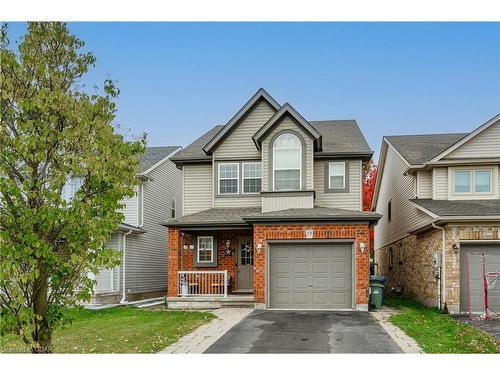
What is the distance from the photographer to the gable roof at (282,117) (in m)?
16.2

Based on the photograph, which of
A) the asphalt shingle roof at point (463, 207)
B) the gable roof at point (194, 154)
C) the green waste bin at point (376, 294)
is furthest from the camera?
→ the gable roof at point (194, 154)

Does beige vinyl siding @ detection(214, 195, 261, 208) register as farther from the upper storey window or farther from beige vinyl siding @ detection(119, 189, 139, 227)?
beige vinyl siding @ detection(119, 189, 139, 227)

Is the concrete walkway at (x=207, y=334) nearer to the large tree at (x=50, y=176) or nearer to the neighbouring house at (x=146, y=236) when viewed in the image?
the large tree at (x=50, y=176)

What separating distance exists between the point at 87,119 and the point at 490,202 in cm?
1282

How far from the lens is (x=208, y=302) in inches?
628

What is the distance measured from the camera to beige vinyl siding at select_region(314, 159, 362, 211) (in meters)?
17.0

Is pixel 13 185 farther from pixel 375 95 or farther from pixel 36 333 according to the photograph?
pixel 375 95

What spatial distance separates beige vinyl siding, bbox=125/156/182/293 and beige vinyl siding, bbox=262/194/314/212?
544 centimetres

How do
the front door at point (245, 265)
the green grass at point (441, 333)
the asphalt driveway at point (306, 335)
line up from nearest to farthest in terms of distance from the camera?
the green grass at point (441, 333) → the asphalt driveway at point (306, 335) → the front door at point (245, 265)

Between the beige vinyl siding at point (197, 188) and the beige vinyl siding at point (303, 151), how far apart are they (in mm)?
2572

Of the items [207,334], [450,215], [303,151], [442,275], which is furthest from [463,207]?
[207,334]

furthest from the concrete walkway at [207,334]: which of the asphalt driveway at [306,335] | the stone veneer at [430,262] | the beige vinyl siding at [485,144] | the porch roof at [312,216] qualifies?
the beige vinyl siding at [485,144]

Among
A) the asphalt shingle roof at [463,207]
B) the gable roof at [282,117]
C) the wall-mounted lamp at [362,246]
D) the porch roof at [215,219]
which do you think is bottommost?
the wall-mounted lamp at [362,246]

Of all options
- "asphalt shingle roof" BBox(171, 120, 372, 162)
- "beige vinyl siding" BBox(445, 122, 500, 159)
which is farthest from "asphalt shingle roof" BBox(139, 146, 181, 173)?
"beige vinyl siding" BBox(445, 122, 500, 159)
